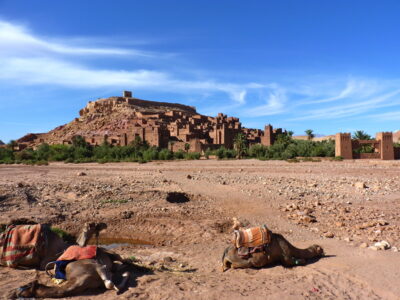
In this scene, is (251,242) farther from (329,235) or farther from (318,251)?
(329,235)

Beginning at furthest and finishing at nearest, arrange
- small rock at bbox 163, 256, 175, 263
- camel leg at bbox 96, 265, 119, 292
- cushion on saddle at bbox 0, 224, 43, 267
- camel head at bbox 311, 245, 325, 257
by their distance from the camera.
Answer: small rock at bbox 163, 256, 175, 263, camel head at bbox 311, 245, 325, 257, cushion on saddle at bbox 0, 224, 43, 267, camel leg at bbox 96, 265, 119, 292

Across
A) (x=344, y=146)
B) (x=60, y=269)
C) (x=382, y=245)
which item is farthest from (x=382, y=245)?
A: (x=344, y=146)

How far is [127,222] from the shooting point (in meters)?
7.91

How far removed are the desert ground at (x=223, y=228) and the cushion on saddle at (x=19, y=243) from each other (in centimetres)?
19

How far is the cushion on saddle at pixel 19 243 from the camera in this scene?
14.9 ft

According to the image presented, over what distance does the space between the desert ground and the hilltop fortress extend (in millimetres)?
33182

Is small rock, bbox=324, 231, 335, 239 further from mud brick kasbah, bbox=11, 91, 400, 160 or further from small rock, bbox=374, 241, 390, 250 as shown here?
mud brick kasbah, bbox=11, 91, 400, 160

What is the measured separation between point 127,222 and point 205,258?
3061 millimetres

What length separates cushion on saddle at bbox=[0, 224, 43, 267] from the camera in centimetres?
454

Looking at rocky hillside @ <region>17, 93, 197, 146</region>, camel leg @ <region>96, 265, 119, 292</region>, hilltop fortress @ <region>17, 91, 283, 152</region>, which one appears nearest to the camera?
camel leg @ <region>96, 265, 119, 292</region>

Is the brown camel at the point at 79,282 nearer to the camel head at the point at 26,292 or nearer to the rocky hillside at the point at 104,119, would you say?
the camel head at the point at 26,292

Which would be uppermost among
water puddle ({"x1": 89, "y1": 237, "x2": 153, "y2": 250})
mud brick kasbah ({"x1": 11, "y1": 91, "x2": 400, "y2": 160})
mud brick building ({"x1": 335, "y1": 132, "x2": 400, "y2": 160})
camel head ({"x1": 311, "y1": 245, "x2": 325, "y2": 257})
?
mud brick kasbah ({"x1": 11, "y1": 91, "x2": 400, "y2": 160})

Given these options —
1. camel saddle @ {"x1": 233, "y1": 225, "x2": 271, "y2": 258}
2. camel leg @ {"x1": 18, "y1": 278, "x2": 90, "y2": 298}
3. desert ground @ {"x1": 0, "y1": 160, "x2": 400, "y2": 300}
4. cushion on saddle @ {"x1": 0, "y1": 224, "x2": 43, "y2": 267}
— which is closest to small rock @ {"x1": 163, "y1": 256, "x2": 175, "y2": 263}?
desert ground @ {"x1": 0, "y1": 160, "x2": 400, "y2": 300}

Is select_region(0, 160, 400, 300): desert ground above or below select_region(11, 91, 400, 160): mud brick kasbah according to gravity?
below
